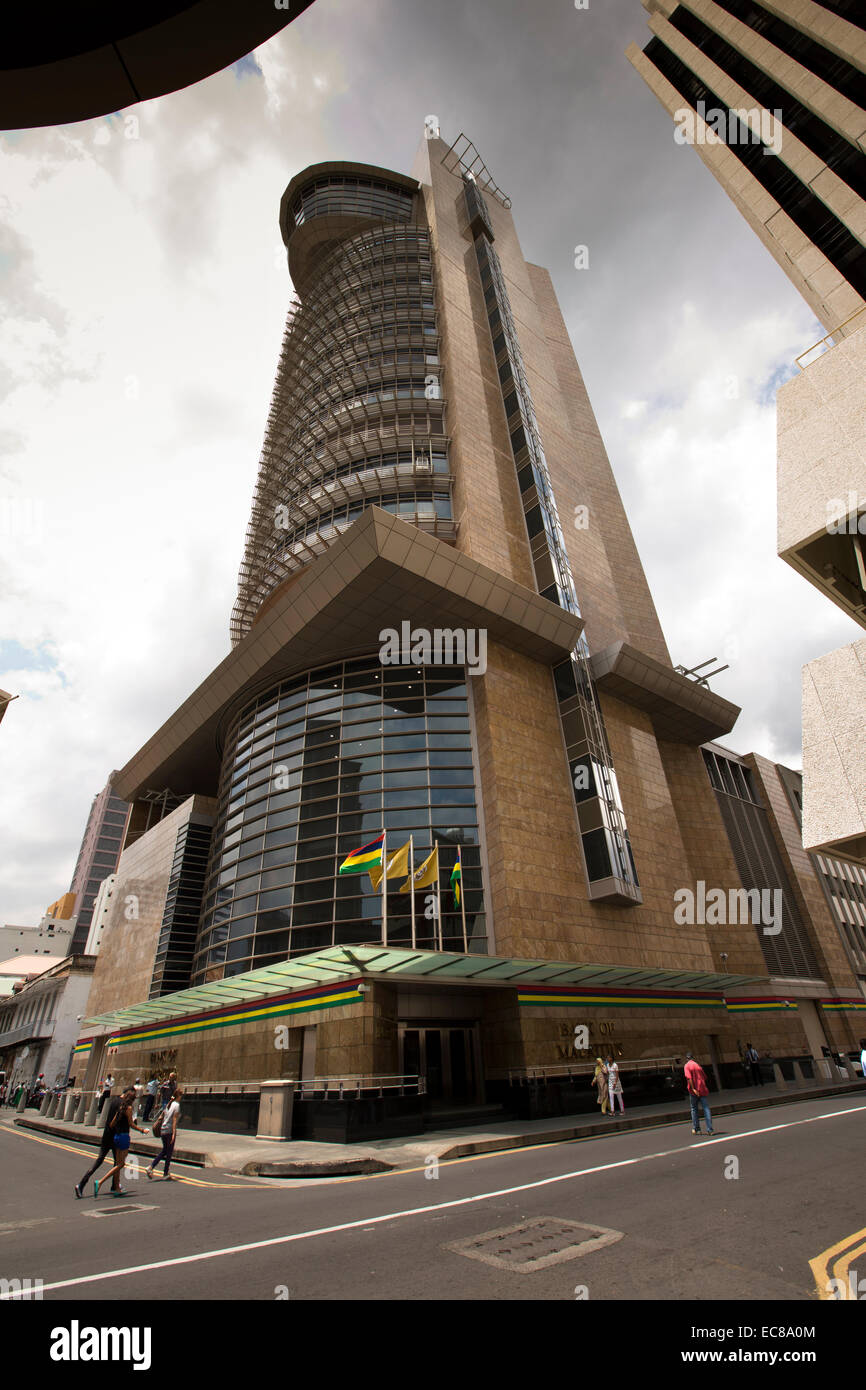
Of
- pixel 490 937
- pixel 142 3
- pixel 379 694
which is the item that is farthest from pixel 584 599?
pixel 142 3

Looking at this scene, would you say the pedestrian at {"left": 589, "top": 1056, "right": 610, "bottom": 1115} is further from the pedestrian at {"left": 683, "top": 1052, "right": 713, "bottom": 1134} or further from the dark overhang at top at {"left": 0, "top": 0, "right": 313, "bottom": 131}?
the dark overhang at top at {"left": 0, "top": 0, "right": 313, "bottom": 131}

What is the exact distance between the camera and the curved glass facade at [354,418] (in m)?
34.8

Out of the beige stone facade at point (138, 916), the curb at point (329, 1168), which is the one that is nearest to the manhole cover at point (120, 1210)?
the curb at point (329, 1168)

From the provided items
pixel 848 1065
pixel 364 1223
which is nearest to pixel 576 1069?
pixel 364 1223

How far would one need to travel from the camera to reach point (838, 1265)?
16.6 feet

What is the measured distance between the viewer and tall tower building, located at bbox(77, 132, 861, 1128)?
20.9 metres

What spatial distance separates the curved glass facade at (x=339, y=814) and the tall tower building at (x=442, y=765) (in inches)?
4.0

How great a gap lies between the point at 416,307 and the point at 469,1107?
149ft

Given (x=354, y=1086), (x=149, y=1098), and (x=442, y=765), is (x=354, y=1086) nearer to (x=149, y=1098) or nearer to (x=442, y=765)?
(x=442, y=765)

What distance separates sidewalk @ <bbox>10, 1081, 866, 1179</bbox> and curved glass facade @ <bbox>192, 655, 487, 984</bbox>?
605 centimetres

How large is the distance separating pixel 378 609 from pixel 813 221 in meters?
20.8

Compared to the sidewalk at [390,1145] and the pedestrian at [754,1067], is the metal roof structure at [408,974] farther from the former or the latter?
the pedestrian at [754,1067]

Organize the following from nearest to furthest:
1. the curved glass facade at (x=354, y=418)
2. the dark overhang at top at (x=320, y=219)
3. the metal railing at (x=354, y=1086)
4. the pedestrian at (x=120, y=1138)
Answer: the pedestrian at (x=120, y=1138)
the metal railing at (x=354, y=1086)
the curved glass facade at (x=354, y=418)
the dark overhang at top at (x=320, y=219)

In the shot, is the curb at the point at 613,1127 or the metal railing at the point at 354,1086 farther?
the metal railing at the point at 354,1086
